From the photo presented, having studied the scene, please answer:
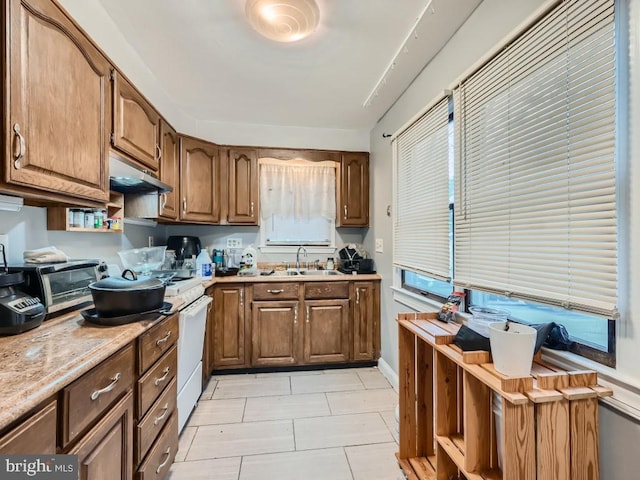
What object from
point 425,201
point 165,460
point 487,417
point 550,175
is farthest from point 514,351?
point 165,460

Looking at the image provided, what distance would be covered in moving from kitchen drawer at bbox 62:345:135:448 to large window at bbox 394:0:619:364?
1.55 m

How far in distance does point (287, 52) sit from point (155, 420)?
221cm

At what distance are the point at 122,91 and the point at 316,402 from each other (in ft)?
8.16

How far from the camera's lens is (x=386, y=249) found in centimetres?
266

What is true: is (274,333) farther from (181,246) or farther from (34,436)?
(34,436)

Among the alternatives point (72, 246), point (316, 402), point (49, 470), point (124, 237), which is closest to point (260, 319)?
point (316, 402)

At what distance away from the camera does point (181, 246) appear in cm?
284

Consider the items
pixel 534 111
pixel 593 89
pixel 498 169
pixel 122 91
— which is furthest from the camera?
pixel 122 91

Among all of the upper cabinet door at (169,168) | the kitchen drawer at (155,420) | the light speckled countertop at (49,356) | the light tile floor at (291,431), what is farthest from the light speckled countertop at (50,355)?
the upper cabinet door at (169,168)

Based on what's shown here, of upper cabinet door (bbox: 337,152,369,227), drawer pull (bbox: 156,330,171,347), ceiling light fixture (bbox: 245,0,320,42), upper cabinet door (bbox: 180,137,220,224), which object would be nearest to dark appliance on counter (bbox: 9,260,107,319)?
drawer pull (bbox: 156,330,171,347)

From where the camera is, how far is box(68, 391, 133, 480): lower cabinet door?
848 mm

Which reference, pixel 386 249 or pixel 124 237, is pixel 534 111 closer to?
pixel 386 249

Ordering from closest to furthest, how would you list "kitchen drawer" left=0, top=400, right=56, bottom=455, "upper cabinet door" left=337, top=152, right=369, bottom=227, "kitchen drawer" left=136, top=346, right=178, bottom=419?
"kitchen drawer" left=0, top=400, right=56, bottom=455, "kitchen drawer" left=136, top=346, right=178, bottom=419, "upper cabinet door" left=337, top=152, right=369, bottom=227

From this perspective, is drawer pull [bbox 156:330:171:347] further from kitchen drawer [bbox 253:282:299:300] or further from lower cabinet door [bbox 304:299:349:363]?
lower cabinet door [bbox 304:299:349:363]
